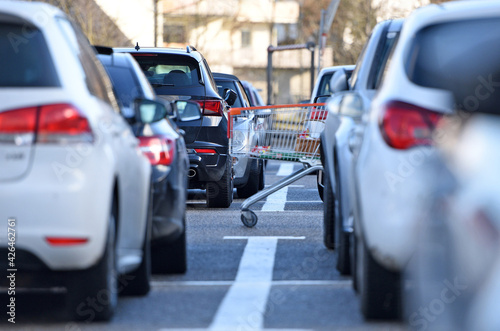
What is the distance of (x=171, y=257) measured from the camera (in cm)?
781

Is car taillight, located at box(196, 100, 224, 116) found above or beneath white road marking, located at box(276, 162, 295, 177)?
above

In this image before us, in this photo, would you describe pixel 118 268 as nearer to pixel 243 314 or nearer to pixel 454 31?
pixel 243 314

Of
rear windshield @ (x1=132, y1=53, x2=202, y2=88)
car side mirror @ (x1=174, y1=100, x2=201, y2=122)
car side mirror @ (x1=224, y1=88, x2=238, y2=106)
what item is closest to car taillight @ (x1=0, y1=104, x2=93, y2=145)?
car side mirror @ (x1=174, y1=100, x2=201, y2=122)

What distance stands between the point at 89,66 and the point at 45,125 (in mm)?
867

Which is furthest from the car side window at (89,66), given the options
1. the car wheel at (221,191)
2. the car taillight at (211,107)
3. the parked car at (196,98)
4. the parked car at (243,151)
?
the car wheel at (221,191)

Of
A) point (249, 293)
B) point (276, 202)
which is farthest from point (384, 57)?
point (276, 202)

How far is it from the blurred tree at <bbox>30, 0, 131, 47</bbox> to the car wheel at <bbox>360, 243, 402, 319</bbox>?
3014cm

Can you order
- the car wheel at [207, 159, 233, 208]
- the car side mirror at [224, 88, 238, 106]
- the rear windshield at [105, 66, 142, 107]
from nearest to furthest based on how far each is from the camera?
the rear windshield at [105, 66, 142, 107], the car wheel at [207, 159, 233, 208], the car side mirror at [224, 88, 238, 106]

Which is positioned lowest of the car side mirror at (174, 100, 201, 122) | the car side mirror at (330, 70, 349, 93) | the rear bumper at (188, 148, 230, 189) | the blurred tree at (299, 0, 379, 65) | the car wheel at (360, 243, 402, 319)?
the blurred tree at (299, 0, 379, 65)

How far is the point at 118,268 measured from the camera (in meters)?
6.07

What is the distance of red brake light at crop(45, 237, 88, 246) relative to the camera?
5.41 meters

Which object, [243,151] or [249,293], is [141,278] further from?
[243,151]

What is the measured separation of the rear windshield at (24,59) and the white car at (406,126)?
5.31 ft

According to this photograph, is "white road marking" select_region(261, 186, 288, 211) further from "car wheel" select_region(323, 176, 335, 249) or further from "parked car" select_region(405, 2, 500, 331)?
"parked car" select_region(405, 2, 500, 331)
